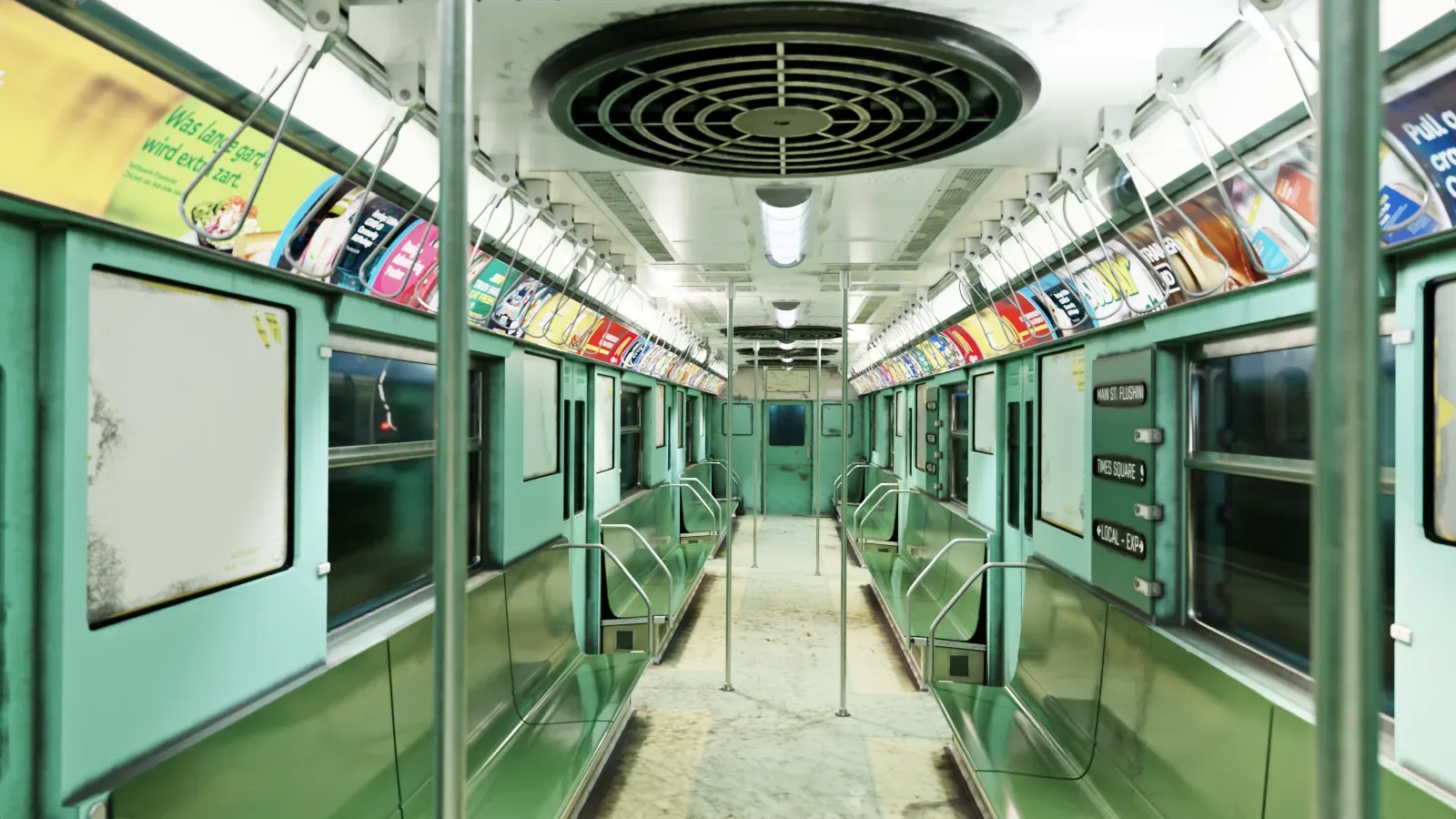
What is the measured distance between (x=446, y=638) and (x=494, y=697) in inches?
134

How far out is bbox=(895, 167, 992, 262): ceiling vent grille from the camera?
3486mm

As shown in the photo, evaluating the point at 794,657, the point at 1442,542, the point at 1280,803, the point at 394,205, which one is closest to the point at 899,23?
the point at 1442,542

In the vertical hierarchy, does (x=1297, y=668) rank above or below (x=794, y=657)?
above

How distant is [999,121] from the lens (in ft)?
5.51

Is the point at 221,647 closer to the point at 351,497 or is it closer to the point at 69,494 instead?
the point at 69,494

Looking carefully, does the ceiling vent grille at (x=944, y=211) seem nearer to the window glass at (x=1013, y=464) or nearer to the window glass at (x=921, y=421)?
the window glass at (x=1013, y=464)

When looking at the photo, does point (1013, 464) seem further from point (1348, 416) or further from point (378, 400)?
point (1348, 416)

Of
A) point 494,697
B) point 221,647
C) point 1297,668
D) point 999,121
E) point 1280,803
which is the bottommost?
point 494,697

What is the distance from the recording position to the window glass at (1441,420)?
179 centimetres

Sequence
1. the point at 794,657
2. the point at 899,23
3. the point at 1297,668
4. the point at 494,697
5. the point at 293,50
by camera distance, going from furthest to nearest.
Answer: the point at 794,657, the point at 494,697, the point at 1297,668, the point at 293,50, the point at 899,23

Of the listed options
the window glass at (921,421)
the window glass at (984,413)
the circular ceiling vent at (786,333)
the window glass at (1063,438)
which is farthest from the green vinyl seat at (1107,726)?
the circular ceiling vent at (786,333)

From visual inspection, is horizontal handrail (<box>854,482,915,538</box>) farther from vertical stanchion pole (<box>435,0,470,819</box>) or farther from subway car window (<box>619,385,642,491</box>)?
vertical stanchion pole (<box>435,0,470,819</box>)

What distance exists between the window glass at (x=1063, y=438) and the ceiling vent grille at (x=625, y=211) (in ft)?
8.35

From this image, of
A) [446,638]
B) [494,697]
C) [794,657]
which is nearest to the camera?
[446,638]
